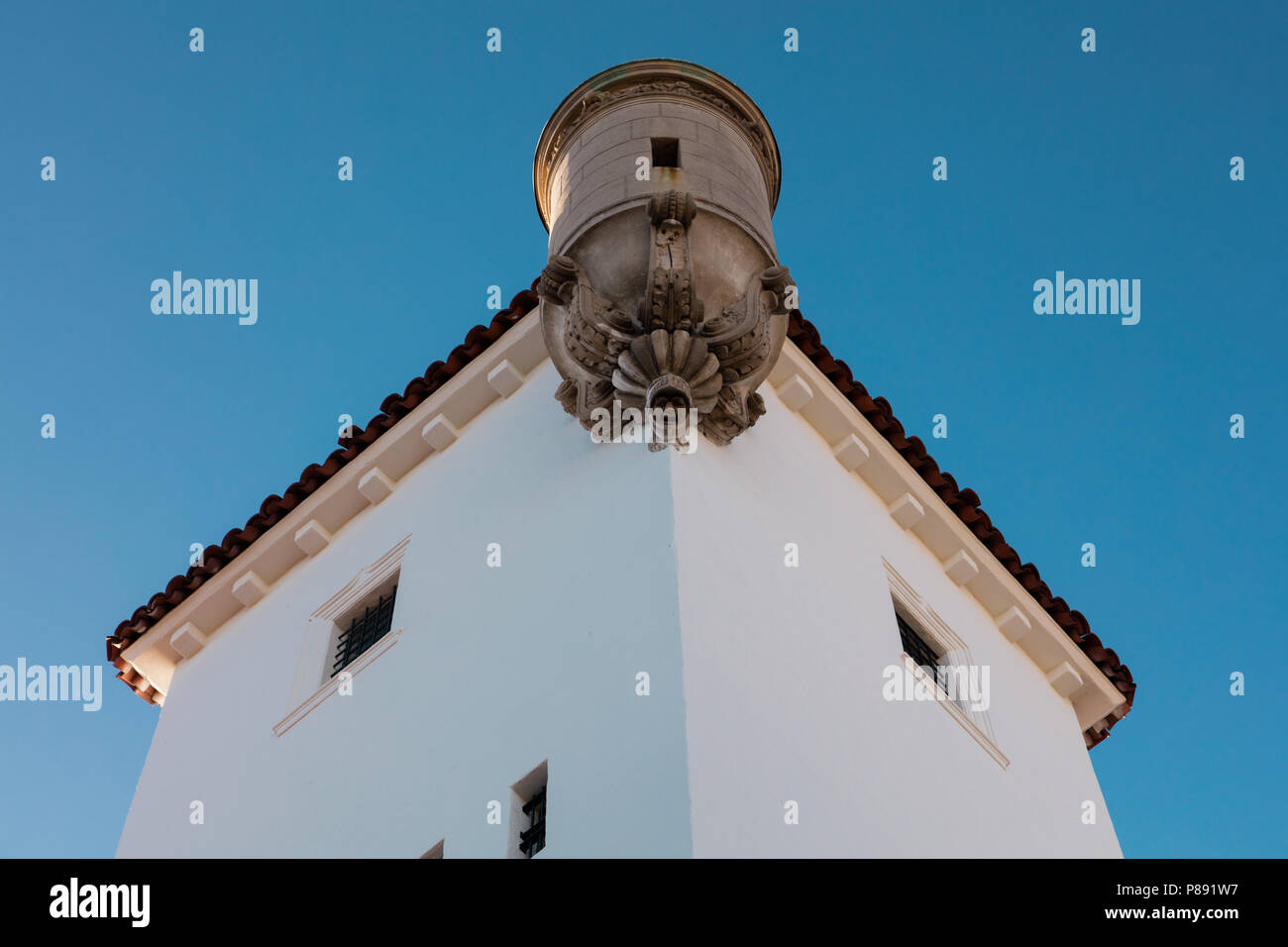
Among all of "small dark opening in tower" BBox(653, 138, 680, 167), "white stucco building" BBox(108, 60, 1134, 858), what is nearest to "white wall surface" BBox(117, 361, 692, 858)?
"white stucco building" BBox(108, 60, 1134, 858)

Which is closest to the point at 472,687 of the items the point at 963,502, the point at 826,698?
the point at 826,698

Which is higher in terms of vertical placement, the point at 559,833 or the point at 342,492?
the point at 342,492

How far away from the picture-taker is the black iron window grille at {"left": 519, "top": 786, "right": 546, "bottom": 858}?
852 centimetres

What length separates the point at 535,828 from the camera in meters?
8.66

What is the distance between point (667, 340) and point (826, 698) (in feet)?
7.81

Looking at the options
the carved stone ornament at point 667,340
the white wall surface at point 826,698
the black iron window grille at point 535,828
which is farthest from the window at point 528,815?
the carved stone ornament at point 667,340

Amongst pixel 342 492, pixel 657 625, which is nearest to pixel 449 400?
pixel 342 492

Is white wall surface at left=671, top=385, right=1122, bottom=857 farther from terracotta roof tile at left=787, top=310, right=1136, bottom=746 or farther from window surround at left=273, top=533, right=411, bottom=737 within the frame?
window surround at left=273, top=533, right=411, bottom=737

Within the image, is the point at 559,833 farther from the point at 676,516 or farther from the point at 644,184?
the point at 644,184

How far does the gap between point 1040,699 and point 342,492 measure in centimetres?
585

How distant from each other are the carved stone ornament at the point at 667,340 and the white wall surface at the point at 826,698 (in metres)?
0.37

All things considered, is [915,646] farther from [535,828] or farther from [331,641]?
[535,828]

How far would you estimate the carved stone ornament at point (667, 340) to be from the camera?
1045 cm
